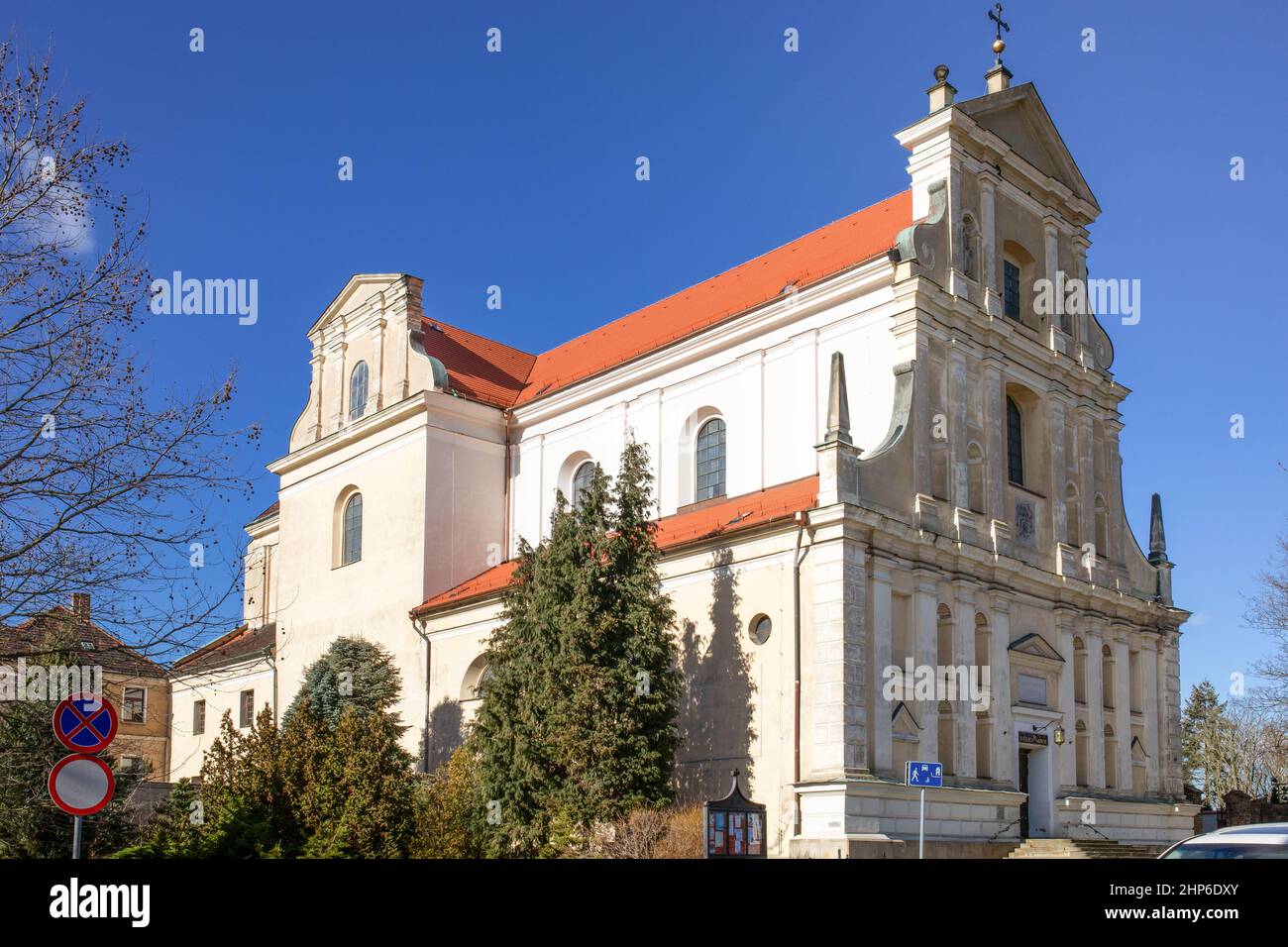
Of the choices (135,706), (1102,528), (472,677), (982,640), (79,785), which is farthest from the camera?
(135,706)

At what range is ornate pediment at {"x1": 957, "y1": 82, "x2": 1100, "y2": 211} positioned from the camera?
29.7 m

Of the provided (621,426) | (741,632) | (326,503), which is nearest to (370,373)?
(326,503)

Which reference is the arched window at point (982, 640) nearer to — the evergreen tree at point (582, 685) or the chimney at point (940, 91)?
the evergreen tree at point (582, 685)

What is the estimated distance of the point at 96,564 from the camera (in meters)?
12.8

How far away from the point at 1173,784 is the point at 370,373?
23.5m

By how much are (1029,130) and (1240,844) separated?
2537 centimetres

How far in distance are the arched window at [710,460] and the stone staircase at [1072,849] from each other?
10041 mm

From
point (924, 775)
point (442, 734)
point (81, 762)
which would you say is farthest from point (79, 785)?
point (442, 734)

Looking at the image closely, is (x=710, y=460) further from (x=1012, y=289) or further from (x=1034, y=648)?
(x=1034, y=648)

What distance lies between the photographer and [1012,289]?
30781 mm

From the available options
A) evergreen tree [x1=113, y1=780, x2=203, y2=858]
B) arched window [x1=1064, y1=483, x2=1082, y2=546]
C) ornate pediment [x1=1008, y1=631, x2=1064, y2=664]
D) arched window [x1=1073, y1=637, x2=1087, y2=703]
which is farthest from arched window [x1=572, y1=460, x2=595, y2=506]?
evergreen tree [x1=113, y1=780, x2=203, y2=858]
